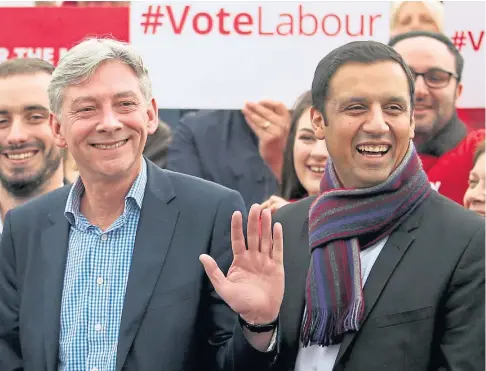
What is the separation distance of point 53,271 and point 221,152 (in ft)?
5.08

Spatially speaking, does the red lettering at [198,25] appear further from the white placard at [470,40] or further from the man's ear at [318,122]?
the man's ear at [318,122]

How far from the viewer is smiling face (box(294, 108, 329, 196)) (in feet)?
13.0

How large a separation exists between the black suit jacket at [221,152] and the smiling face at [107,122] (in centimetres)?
132

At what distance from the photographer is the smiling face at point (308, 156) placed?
13.0 ft

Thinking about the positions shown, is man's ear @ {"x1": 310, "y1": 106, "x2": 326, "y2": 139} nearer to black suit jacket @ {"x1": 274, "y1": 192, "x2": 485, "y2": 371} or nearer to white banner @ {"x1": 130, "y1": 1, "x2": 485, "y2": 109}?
black suit jacket @ {"x1": 274, "y1": 192, "x2": 485, "y2": 371}

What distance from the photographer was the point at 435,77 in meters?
4.07

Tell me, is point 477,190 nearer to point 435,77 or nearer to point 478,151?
point 478,151

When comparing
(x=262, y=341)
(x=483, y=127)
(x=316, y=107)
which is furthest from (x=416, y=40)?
(x=262, y=341)

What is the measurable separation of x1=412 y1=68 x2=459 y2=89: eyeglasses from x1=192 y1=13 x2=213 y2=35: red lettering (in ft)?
3.14

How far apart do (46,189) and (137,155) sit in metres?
1.39

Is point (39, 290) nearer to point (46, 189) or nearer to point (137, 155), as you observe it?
point (137, 155)

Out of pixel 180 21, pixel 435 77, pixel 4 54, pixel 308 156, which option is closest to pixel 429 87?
pixel 435 77

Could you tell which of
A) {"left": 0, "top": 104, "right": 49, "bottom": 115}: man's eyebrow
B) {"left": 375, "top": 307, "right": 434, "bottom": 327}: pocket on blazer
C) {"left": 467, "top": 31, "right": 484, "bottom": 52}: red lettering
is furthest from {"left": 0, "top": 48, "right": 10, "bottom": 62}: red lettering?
{"left": 375, "top": 307, "right": 434, "bottom": 327}: pocket on blazer

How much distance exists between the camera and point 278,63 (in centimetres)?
413
